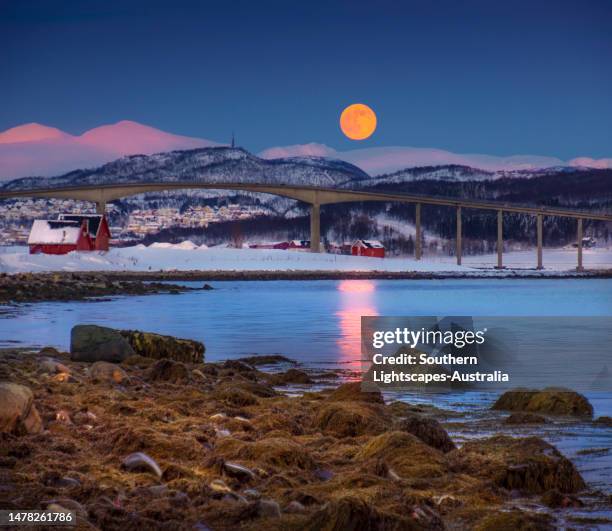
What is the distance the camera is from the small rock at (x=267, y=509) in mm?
6742

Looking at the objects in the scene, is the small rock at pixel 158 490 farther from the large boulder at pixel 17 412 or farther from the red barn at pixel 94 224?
the red barn at pixel 94 224

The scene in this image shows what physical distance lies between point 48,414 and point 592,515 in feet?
16.6

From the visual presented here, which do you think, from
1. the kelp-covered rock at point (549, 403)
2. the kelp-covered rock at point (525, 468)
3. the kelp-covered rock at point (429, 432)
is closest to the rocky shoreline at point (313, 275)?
the kelp-covered rock at point (549, 403)

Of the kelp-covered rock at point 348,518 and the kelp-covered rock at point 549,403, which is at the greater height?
the kelp-covered rock at point 348,518

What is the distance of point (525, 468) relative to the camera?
8.40 meters

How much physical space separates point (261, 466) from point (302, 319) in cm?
2778

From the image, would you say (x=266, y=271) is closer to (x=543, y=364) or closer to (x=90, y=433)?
(x=543, y=364)

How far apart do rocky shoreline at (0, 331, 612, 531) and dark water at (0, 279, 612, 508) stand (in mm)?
949

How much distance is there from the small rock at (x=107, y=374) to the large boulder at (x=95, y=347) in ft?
10.4

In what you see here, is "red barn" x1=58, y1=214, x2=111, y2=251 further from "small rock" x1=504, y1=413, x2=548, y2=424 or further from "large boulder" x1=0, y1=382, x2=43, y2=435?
"large boulder" x1=0, y1=382, x2=43, y2=435

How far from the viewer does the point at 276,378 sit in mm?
15641

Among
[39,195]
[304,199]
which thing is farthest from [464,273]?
[39,195]

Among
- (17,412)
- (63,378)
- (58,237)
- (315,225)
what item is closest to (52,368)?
(63,378)

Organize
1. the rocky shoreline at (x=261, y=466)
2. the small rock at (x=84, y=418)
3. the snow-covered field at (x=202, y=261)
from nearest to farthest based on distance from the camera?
the rocky shoreline at (x=261, y=466), the small rock at (x=84, y=418), the snow-covered field at (x=202, y=261)
